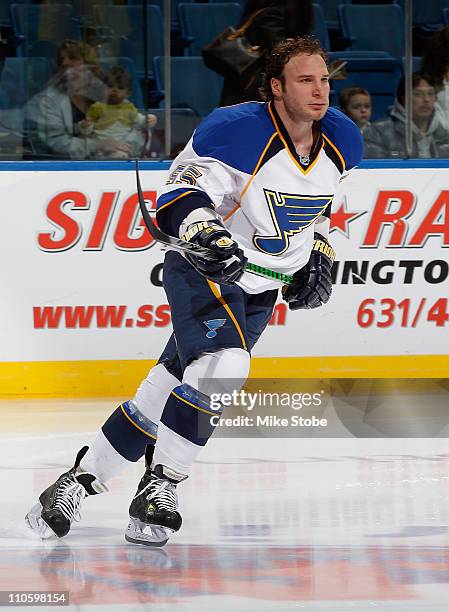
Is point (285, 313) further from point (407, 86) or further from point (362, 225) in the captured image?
point (407, 86)

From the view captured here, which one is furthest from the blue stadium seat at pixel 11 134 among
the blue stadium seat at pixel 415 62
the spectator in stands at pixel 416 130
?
the blue stadium seat at pixel 415 62

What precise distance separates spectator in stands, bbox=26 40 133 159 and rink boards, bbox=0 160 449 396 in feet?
0.36

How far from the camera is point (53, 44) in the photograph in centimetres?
526

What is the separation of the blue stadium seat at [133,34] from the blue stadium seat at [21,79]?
0.95 ft

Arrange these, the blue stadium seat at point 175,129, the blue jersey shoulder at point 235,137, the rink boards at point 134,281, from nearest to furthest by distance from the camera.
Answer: the blue jersey shoulder at point 235,137
the rink boards at point 134,281
the blue stadium seat at point 175,129

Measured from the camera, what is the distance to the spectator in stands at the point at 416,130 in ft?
17.5

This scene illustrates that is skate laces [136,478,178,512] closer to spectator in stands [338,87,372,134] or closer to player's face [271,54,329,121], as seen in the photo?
player's face [271,54,329,121]

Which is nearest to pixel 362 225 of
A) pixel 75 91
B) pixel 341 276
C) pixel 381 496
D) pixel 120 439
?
pixel 341 276

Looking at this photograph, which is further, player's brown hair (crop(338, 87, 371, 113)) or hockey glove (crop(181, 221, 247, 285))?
player's brown hair (crop(338, 87, 371, 113))

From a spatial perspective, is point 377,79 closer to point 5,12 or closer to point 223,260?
point 5,12

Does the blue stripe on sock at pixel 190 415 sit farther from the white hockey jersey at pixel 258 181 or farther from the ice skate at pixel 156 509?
the white hockey jersey at pixel 258 181

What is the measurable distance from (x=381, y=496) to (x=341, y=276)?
177 centimetres

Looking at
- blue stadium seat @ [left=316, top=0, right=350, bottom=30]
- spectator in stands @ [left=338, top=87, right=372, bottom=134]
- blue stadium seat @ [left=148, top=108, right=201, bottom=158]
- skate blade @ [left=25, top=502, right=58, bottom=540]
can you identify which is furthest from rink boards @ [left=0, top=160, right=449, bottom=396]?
skate blade @ [left=25, top=502, right=58, bottom=540]

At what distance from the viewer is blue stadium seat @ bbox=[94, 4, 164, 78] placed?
5297mm
